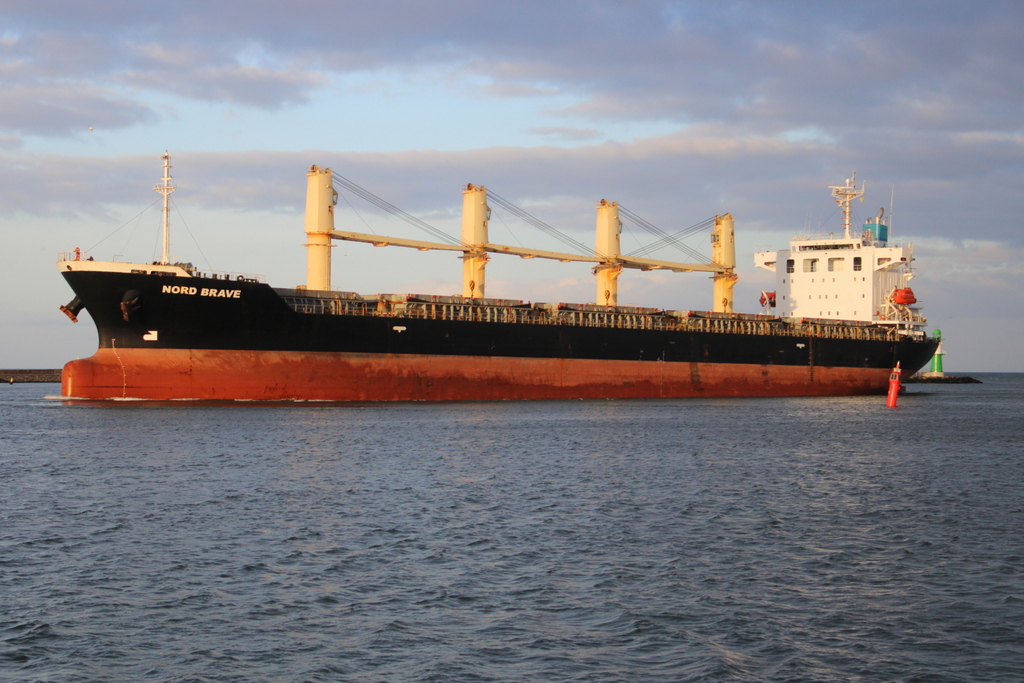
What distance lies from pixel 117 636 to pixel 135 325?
2353cm

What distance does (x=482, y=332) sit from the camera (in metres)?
36.4

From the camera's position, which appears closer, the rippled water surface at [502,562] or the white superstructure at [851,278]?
the rippled water surface at [502,562]

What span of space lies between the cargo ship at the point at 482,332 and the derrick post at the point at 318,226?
0.18 ft

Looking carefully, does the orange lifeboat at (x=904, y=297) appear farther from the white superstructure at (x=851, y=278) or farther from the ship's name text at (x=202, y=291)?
the ship's name text at (x=202, y=291)

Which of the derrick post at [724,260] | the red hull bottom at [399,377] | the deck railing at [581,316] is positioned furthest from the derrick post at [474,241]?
the derrick post at [724,260]

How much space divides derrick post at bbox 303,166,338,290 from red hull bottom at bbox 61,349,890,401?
181 inches

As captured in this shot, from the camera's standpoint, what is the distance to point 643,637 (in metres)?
8.56

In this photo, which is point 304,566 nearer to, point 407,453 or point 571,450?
point 407,453

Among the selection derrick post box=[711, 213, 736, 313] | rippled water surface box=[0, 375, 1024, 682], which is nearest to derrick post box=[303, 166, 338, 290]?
rippled water surface box=[0, 375, 1024, 682]

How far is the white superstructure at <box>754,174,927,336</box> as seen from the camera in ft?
168

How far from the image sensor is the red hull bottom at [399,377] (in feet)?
100

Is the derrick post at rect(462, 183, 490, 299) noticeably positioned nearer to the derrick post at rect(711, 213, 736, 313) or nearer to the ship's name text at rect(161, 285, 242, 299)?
the ship's name text at rect(161, 285, 242, 299)

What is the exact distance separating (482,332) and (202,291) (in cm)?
1077

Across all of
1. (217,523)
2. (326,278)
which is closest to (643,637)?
(217,523)
